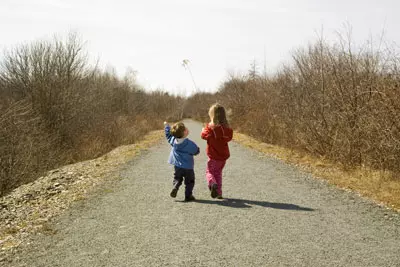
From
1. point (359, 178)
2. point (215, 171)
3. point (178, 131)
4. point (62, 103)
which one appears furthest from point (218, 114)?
point (62, 103)

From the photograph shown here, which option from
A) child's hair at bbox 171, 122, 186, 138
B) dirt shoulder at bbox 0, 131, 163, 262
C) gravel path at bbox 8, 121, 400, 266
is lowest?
dirt shoulder at bbox 0, 131, 163, 262

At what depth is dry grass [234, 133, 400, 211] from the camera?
7.72 metres

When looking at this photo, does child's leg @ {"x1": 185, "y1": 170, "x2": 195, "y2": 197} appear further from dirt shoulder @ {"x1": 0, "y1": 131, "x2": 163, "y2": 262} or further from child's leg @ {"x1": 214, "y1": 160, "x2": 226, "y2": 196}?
dirt shoulder @ {"x1": 0, "y1": 131, "x2": 163, "y2": 262}

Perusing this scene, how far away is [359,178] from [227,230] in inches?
203

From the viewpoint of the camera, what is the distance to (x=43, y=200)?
369 inches

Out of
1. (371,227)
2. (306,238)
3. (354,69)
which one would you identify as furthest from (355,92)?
(306,238)

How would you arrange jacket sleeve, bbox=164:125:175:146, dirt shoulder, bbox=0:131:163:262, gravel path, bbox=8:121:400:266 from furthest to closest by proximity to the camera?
jacket sleeve, bbox=164:125:175:146 < dirt shoulder, bbox=0:131:163:262 < gravel path, bbox=8:121:400:266

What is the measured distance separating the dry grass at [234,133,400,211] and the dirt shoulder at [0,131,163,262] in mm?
5666

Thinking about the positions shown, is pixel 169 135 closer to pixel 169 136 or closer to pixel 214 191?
pixel 169 136

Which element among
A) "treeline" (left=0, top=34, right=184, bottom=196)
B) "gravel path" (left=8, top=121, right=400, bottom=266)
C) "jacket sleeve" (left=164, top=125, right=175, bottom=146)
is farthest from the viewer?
"treeline" (left=0, top=34, right=184, bottom=196)

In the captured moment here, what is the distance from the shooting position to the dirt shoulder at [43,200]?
630 cm

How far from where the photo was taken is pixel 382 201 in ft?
24.3

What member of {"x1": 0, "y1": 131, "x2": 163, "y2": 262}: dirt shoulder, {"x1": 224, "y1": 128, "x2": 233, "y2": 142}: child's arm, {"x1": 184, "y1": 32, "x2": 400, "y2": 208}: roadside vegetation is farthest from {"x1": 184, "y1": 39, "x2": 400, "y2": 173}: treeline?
{"x1": 0, "y1": 131, "x2": 163, "y2": 262}: dirt shoulder

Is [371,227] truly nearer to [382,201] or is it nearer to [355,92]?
[382,201]
